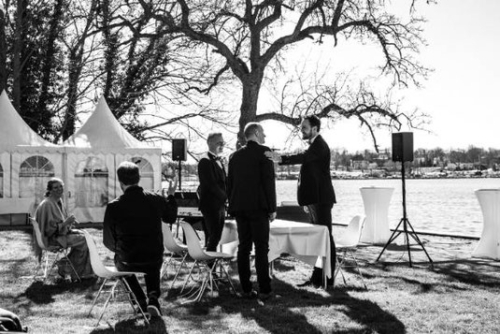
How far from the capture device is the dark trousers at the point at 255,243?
621 cm

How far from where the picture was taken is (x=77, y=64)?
21.4 metres

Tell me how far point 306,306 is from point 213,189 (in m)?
1.54

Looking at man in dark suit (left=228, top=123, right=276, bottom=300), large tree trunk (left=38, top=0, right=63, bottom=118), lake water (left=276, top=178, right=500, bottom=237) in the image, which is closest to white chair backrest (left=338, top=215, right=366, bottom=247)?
man in dark suit (left=228, top=123, right=276, bottom=300)

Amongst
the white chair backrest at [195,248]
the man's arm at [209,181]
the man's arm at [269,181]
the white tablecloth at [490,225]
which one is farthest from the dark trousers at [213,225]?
the white tablecloth at [490,225]

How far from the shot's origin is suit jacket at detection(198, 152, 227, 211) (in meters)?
6.74

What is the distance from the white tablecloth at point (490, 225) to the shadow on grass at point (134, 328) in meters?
5.90

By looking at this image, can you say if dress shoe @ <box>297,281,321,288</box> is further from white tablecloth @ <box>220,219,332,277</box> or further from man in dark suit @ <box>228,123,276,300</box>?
man in dark suit @ <box>228,123,276,300</box>

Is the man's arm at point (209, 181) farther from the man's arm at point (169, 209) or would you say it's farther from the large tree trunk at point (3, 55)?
the large tree trunk at point (3, 55)

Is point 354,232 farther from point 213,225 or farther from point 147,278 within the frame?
point 147,278

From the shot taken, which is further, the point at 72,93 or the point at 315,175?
the point at 72,93

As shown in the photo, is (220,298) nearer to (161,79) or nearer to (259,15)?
(259,15)

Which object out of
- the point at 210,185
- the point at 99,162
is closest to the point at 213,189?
the point at 210,185

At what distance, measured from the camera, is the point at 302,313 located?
225 inches

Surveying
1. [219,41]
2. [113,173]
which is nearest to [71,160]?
[113,173]
